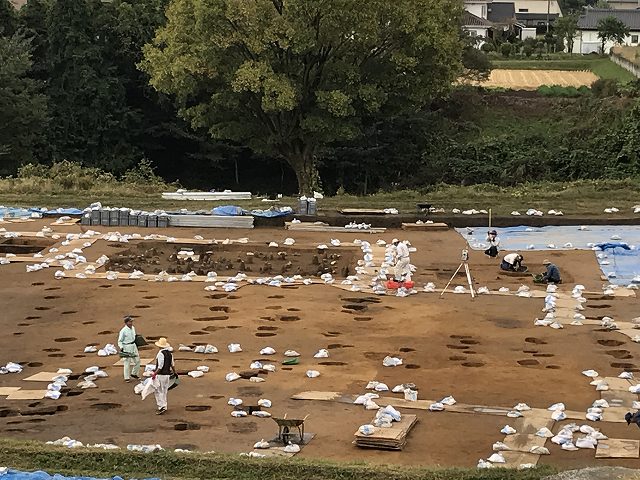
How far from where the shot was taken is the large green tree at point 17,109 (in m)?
44.1

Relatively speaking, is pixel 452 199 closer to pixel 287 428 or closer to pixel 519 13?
pixel 287 428

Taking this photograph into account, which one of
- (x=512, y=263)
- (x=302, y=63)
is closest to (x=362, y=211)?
(x=512, y=263)

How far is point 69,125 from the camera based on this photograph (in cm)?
4866

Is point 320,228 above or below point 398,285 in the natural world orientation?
above

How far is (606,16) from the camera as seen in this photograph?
297 feet

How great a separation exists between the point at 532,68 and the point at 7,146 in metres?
37.1

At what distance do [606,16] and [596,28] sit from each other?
611cm

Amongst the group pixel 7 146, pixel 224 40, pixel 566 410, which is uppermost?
A: pixel 224 40

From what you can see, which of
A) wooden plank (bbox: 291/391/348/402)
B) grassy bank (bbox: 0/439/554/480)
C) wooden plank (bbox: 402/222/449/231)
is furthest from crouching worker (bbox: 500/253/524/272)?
grassy bank (bbox: 0/439/554/480)

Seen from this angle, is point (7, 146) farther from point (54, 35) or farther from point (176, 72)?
point (176, 72)

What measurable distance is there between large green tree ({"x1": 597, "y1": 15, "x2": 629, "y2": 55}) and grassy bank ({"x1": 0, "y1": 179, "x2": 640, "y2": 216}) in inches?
1967

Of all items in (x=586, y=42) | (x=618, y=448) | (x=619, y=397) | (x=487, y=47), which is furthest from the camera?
(x=586, y=42)

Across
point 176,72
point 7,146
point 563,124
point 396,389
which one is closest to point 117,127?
point 7,146

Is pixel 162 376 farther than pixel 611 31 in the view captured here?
No
